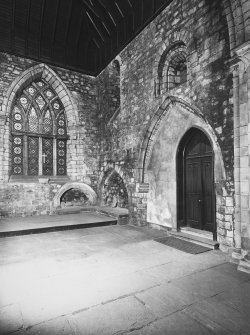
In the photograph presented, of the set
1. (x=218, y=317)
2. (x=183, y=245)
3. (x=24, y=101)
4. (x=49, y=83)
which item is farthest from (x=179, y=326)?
(x=49, y=83)

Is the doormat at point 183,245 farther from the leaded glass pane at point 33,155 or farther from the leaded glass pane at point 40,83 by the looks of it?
the leaded glass pane at point 40,83

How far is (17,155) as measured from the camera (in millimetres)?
7570

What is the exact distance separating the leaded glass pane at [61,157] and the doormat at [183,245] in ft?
15.3

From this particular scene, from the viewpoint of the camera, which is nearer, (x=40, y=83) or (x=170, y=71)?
Answer: (x=170, y=71)

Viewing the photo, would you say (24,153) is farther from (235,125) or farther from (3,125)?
(235,125)

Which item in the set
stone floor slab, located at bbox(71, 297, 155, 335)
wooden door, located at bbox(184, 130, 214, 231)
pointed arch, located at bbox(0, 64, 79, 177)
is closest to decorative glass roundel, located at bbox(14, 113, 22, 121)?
pointed arch, located at bbox(0, 64, 79, 177)

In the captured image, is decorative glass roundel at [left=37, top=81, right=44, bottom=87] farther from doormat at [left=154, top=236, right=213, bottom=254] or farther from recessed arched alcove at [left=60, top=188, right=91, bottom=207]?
doormat at [left=154, top=236, right=213, bottom=254]

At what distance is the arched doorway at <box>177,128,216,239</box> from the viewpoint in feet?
15.7

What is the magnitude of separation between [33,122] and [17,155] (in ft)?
4.04

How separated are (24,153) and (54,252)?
459cm

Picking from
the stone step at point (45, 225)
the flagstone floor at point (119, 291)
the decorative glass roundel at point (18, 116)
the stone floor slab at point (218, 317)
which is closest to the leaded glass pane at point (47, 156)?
the decorative glass roundel at point (18, 116)

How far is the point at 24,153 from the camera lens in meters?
7.68

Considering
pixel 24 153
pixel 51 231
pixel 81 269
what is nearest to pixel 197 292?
pixel 81 269

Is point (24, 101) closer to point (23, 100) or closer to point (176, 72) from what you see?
point (23, 100)
